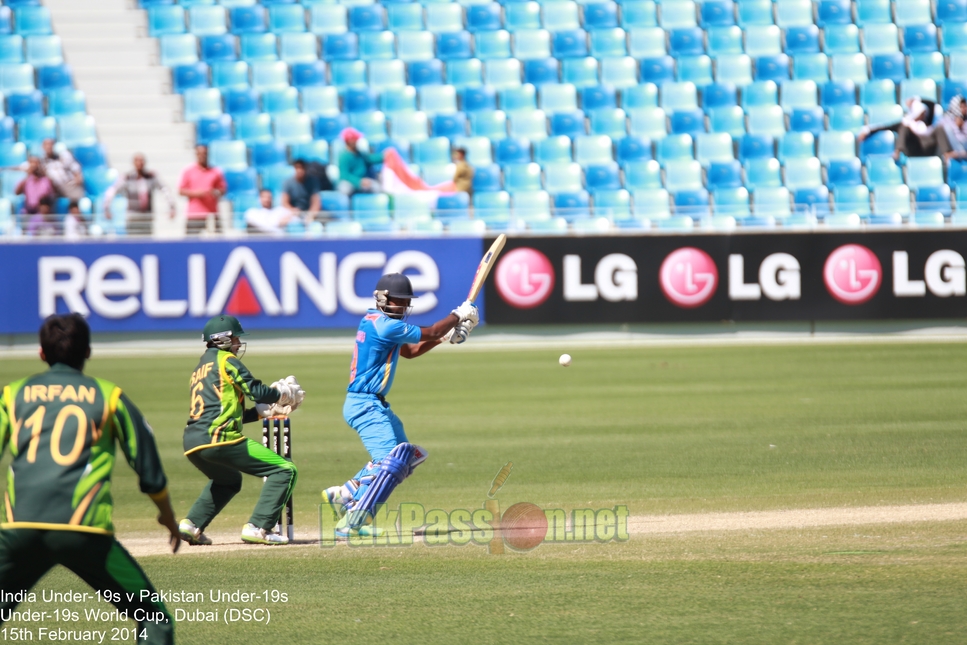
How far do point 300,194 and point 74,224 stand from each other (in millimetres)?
3940

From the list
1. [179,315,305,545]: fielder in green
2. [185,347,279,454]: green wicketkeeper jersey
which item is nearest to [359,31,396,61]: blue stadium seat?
[179,315,305,545]: fielder in green

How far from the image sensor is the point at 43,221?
779 inches

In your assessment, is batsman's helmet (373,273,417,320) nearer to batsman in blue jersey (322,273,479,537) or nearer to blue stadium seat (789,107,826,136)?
batsman in blue jersey (322,273,479,537)

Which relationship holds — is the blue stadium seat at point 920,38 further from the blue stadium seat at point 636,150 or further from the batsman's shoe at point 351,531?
the batsman's shoe at point 351,531

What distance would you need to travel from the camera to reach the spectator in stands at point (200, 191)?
786 inches

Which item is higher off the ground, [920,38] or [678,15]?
[678,15]

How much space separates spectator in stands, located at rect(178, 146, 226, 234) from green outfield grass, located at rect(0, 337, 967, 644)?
311 cm

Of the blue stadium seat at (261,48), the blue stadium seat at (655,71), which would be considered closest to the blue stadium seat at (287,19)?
the blue stadium seat at (261,48)

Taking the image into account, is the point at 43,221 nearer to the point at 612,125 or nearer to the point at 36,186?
the point at 36,186

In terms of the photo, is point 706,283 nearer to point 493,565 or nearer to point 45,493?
point 493,565

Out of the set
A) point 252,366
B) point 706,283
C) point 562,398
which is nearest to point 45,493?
point 562,398

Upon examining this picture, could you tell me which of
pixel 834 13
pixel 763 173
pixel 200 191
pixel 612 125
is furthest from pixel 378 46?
pixel 834 13

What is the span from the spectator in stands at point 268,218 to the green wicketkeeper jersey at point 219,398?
12463mm

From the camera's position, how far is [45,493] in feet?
14.0
